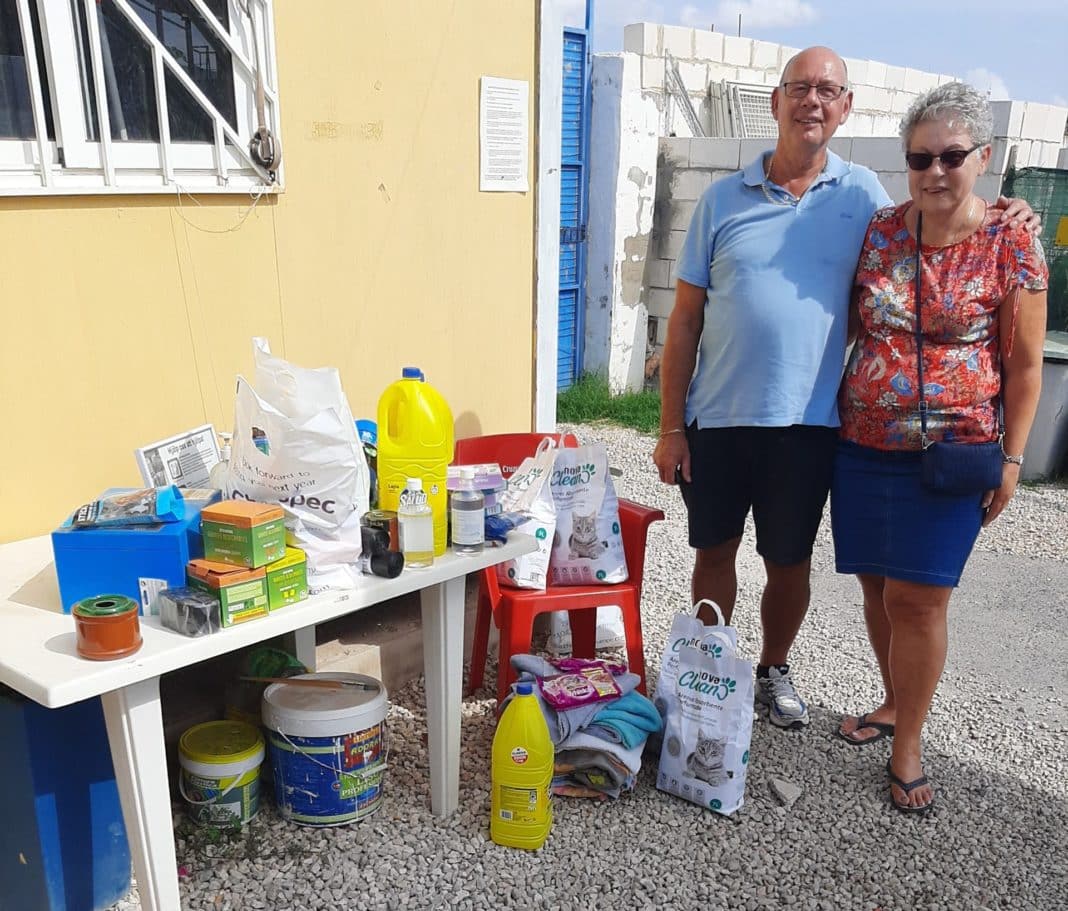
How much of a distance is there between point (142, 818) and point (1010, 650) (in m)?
3.39

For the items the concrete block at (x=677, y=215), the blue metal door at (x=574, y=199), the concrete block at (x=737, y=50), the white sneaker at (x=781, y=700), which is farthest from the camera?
the concrete block at (x=737, y=50)

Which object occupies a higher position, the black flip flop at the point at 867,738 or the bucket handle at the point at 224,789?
the bucket handle at the point at 224,789

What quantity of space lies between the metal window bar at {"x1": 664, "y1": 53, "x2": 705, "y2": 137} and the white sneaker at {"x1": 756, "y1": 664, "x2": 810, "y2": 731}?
19.0 feet

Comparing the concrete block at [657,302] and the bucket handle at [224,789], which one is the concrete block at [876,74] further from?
the bucket handle at [224,789]

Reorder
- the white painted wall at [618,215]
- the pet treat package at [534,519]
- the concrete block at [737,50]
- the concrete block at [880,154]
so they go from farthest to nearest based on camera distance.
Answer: the concrete block at [737,50], the white painted wall at [618,215], the concrete block at [880,154], the pet treat package at [534,519]

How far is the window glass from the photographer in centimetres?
219

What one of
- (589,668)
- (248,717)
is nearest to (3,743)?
(248,717)

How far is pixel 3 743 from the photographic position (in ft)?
6.43

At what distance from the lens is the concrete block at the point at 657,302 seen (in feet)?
25.0

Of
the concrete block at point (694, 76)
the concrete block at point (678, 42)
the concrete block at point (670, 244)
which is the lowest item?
the concrete block at point (670, 244)

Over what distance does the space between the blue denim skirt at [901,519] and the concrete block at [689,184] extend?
509cm

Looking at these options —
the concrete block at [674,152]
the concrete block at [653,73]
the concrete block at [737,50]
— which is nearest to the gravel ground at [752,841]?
the concrete block at [674,152]

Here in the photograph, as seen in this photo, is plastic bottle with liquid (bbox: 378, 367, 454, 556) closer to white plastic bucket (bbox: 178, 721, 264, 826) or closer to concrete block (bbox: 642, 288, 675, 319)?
white plastic bucket (bbox: 178, 721, 264, 826)

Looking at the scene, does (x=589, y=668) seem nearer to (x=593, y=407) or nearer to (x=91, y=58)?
(x=91, y=58)
